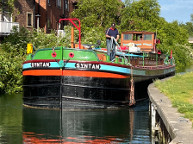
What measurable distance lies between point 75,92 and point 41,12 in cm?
2363

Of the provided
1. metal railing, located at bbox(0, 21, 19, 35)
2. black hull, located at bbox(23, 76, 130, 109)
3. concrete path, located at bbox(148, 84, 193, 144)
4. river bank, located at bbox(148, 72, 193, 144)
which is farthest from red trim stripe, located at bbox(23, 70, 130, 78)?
metal railing, located at bbox(0, 21, 19, 35)

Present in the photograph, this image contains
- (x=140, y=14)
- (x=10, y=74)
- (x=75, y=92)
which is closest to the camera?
(x=75, y=92)

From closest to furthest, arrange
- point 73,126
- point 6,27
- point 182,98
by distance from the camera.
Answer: point 182,98 < point 73,126 < point 6,27

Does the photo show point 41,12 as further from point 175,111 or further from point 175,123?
point 175,123

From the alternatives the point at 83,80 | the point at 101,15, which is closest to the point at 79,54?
the point at 83,80

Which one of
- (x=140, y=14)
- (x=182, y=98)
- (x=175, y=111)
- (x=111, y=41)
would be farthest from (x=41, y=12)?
(x=175, y=111)

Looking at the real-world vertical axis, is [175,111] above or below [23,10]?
below

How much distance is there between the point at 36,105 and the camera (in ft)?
54.8

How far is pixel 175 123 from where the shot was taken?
9000 millimetres

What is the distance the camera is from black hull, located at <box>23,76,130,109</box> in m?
15.8

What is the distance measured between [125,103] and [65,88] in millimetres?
2922

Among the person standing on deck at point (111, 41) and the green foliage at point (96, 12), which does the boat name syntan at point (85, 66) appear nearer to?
the person standing on deck at point (111, 41)

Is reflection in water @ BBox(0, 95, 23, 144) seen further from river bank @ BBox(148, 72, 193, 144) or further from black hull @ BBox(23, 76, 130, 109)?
river bank @ BBox(148, 72, 193, 144)

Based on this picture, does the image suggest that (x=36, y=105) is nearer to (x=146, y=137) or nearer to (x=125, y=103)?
(x=125, y=103)
